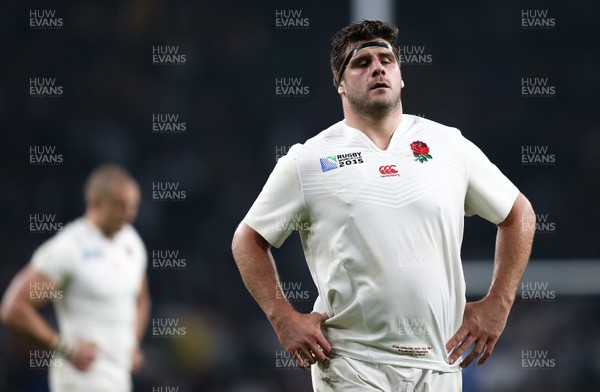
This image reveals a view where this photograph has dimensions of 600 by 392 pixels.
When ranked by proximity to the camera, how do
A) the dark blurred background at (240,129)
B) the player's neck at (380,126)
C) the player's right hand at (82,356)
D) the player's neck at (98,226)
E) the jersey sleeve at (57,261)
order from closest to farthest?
the player's neck at (380,126) < the player's right hand at (82,356) < the jersey sleeve at (57,261) < the player's neck at (98,226) < the dark blurred background at (240,129)

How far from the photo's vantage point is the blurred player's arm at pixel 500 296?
3.63 meters

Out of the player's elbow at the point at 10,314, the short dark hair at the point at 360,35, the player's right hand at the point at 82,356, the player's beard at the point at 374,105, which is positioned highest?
the short dark hair at the point at 360,35

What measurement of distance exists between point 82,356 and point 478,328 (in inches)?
131

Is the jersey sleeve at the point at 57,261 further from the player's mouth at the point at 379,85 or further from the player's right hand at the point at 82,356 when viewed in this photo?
the player's mouth at the point at 379,85

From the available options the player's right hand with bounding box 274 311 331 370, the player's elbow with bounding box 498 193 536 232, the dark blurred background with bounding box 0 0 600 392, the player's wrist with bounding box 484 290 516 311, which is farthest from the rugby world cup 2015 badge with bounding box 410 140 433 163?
the dark blurred background with bounding box 0 0 600 392

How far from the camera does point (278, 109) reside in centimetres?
811

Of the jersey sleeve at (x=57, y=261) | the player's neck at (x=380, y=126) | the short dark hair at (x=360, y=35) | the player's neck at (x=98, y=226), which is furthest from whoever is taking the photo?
the player's neck at (x=98, y=226)

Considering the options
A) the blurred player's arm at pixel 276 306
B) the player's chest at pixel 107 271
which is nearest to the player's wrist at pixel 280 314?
the blurred player's arm at pixel 276 306

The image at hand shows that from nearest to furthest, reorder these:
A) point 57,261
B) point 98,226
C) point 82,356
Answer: point 82,356
point 57,261
point 98,226

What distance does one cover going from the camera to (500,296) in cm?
366

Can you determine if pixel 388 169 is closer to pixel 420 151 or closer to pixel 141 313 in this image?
pixel 420 151

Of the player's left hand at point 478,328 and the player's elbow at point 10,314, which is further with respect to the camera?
the player's elbow at point 10,314

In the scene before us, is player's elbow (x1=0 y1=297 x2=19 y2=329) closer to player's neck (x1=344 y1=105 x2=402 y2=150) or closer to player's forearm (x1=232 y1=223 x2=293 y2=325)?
player's forearm (x1=232 y1=223 x2=293 y2=325)

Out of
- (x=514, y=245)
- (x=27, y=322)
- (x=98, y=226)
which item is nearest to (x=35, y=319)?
(x=27, y=322)
